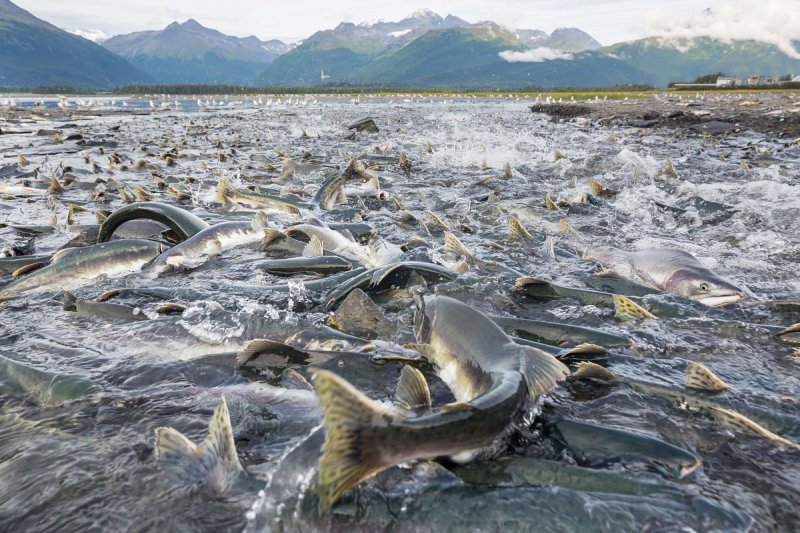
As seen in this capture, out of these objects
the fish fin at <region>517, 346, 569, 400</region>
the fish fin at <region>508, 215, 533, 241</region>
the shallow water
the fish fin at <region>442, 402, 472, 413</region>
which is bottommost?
the shallow water

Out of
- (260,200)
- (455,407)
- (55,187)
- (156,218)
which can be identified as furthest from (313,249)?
(55,187)

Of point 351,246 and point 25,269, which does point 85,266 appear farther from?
point 351,246

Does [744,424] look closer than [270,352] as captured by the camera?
Yes

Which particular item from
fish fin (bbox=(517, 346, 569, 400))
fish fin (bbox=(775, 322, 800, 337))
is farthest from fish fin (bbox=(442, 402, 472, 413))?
fish fin (bbox=(775, 322, 800, 337))

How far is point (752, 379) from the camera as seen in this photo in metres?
3.33

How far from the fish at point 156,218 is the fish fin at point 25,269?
92 centimetres

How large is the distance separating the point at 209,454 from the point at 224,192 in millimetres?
Answer: 7455

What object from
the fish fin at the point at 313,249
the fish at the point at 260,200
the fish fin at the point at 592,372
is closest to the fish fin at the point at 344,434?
the fish fin at the point at 592,372

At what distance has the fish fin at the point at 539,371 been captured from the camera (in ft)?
8.51

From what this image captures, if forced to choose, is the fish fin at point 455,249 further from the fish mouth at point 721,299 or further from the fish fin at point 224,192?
the fish fin at point 224,192

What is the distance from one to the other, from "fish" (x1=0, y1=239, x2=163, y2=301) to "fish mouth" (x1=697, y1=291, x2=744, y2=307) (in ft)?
20.2

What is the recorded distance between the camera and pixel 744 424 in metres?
2.72

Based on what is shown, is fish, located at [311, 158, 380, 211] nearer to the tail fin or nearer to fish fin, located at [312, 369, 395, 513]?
the tail fin

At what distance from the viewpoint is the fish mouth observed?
4477 millimetres
